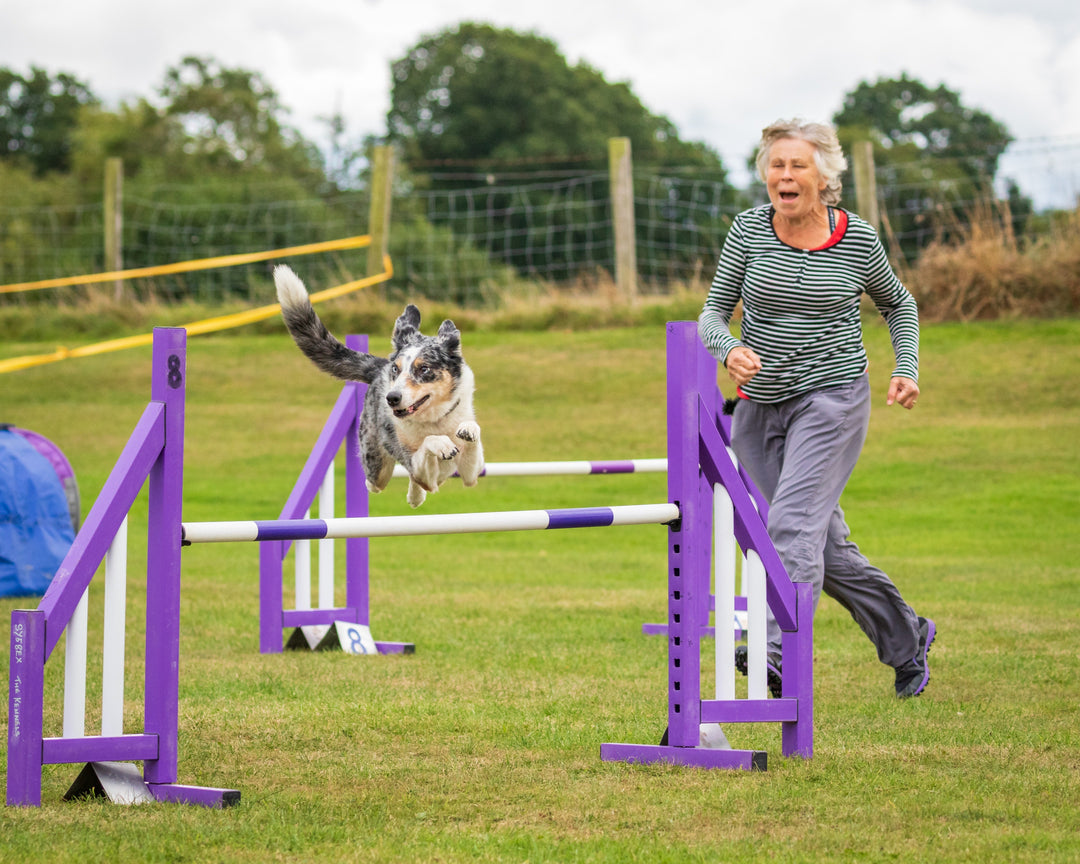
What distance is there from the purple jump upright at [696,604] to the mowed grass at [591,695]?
0.11 m

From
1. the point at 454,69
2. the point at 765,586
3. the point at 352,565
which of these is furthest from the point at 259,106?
the point at 765,586

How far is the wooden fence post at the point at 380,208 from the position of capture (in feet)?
53.6

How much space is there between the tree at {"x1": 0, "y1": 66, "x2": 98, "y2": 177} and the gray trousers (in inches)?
1693

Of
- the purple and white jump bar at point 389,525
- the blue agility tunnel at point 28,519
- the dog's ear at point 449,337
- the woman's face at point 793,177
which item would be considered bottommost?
the blue agility tunnel at point 28,519

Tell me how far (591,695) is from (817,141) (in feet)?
7.20

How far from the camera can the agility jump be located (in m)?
3.21

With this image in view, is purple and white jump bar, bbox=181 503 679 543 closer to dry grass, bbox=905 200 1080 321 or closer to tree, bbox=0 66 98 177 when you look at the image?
dry grass, bbox=905 200 1080 321

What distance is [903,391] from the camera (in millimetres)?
4008

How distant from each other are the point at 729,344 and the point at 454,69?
41.4 m

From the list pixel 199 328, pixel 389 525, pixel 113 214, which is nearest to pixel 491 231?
pixel 113 214

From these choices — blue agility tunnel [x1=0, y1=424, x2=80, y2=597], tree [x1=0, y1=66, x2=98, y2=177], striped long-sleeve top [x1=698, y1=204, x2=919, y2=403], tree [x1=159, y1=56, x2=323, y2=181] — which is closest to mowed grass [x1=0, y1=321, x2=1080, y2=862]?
blue agility tunnel [x1=0, y1=424, x2=80, y2=597]

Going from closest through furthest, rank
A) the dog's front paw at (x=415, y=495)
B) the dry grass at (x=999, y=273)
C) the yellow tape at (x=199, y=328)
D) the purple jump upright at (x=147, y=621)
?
1. the purple jump upright at (x=147, y=621)
2. the dog's front paw at (x=415, y=495)
3. the yellow tape at (x=199, y=328)
4. the dry grass at (x=999, y=273)

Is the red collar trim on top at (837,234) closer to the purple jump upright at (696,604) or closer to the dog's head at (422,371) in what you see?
the purple jump upright at (696,604)

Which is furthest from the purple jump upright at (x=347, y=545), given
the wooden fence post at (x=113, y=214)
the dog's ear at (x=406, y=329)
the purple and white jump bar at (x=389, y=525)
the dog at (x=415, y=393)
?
the wooden fence post at (x=113, y=214)
